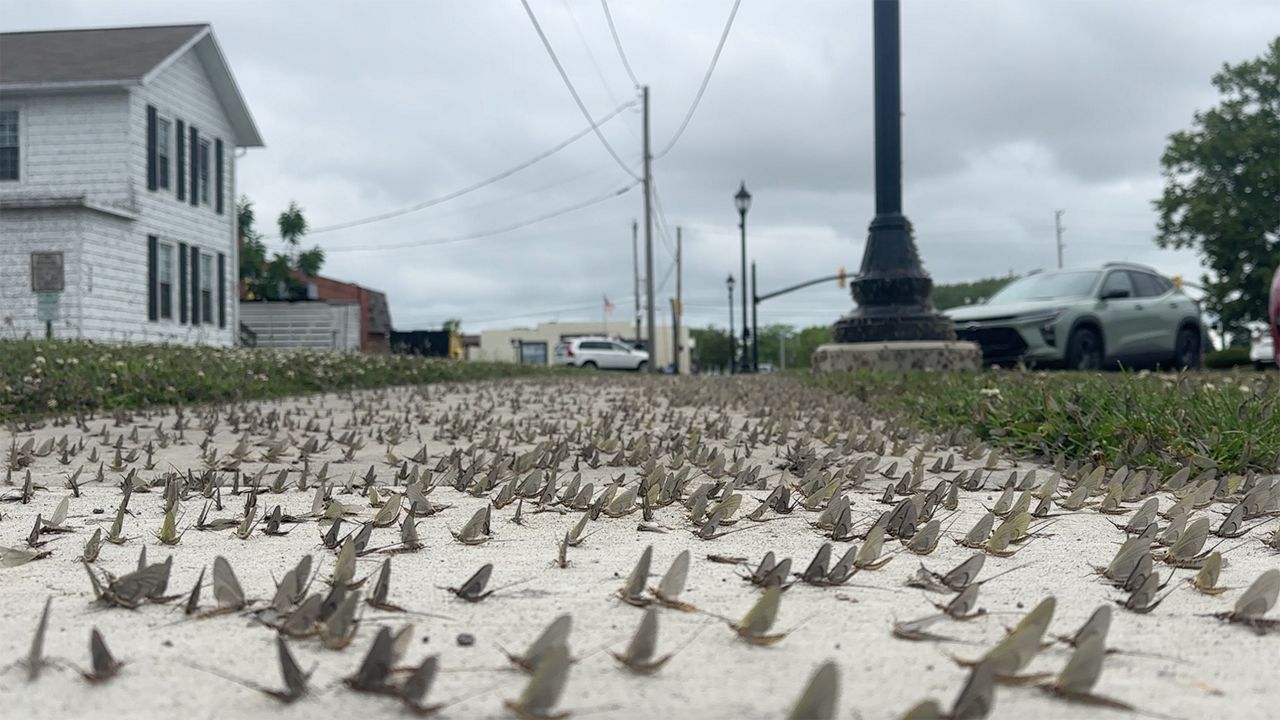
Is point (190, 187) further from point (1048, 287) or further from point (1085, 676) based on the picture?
point (1085, 676)

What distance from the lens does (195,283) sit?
21844 millimetres

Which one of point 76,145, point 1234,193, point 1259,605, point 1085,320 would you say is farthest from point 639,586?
point 1234,193

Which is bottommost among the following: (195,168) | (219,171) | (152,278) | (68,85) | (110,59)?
(152,278)

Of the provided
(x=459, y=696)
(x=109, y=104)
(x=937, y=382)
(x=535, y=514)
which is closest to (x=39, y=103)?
(x=109, y=104)

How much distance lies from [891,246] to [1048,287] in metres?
3.70

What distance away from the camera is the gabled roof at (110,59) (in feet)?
62.1

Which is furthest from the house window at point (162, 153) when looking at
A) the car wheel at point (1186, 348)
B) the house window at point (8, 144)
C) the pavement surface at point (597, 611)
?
the car wheel at point (1186, 348)

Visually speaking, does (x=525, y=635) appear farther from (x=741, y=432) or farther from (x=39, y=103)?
(x=39, y=103)

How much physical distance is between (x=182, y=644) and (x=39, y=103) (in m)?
21.4

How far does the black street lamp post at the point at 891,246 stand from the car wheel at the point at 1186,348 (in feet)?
18.2

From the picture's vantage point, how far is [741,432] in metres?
5.49

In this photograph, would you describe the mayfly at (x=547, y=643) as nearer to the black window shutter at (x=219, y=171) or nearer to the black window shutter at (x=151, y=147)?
the black window shutter at (x=151, y=147)

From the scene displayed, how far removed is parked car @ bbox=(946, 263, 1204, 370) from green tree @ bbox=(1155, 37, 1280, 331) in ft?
65.9

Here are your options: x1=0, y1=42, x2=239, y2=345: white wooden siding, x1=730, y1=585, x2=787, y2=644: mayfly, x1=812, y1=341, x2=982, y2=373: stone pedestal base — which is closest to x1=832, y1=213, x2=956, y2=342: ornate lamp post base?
x1=812, y1=341, x2=982, y2=373: stone pedestal base
